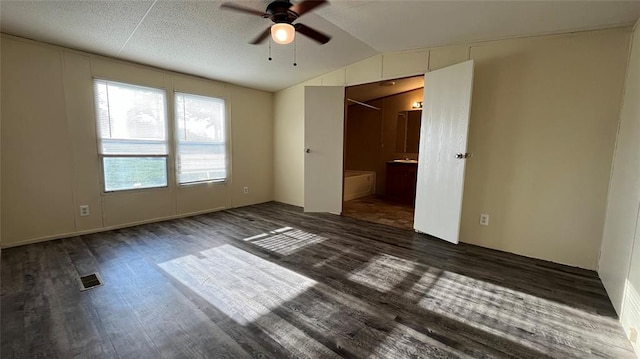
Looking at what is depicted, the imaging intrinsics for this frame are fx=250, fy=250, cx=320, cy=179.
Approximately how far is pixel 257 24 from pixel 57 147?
2.84 meters

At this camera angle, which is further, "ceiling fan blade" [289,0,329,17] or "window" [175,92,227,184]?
"window" [175,92,227,184]

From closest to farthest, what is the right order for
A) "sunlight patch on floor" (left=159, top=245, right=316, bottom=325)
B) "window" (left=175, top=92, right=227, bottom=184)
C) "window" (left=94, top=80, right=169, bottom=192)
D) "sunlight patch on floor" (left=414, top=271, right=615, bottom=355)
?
"sunlight patch on floor" (left=414, top=271, right=615, bottom=355), "sunlight patch on floor" (left=159, top=245, right=316, bottom=325), "window" (left=94, top=80, right=169, bottom=192), "window" (left=175, top=92, right=227, bottom=184)

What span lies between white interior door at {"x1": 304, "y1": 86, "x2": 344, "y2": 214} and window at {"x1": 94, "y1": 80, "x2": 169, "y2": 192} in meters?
2.29

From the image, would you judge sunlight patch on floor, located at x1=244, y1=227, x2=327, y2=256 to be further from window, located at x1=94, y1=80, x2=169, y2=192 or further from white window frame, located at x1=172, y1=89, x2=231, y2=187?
window, located at x1=94, y1=80, x2=169, y2=192

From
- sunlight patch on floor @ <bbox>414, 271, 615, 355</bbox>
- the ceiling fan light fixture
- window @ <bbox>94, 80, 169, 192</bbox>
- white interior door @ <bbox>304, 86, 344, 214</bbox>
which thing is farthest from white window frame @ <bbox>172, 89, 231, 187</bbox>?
sunlight patch on floor @ <bbox>414, 271, 615, 355</bbox>

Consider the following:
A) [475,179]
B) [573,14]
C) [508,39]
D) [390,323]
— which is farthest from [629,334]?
[508,39]

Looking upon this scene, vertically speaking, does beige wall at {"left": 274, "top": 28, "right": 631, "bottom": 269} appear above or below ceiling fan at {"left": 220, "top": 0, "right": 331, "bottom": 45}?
below

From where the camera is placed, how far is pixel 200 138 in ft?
14.3

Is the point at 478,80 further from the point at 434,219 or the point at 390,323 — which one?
the point at 390,323

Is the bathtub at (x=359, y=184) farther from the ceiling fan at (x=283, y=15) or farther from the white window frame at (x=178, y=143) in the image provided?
the ceiling fan at (x=283, y=15)

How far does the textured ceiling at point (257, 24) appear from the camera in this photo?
2189 millimetres

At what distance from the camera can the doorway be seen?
5355 mm

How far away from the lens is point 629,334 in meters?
1.55

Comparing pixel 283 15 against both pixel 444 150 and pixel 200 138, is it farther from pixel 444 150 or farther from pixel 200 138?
pixel 200 138
